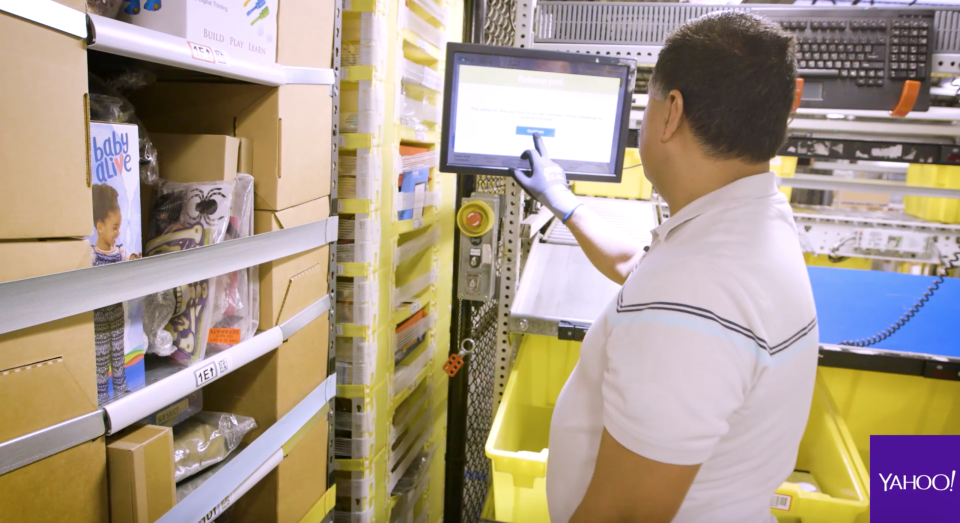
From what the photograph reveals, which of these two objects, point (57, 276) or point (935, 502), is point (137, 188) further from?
point (935, 502)

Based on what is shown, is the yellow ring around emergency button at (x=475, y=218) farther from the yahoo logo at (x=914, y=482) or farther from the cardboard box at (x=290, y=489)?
the yahoo logo at (x=914, y=482)

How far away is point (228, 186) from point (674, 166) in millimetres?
874

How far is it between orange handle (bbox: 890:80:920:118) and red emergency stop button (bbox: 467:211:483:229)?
1.41m

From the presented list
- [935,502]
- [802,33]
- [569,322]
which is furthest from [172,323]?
[802,33]

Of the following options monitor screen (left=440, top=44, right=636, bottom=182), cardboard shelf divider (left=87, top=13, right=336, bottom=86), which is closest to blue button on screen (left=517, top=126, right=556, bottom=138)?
monitor screen (left=440, top=44, right=636, bottom=182)

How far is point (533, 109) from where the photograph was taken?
1725 millimetres

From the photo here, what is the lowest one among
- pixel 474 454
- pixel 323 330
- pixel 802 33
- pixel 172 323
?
pixel 474 454

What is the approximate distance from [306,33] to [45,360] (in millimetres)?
902

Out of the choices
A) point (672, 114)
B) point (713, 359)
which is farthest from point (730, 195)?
point (713, 359)

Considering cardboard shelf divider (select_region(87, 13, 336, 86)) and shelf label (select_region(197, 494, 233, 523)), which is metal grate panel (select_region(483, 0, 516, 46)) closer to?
cardboard shelf divider (select_region(87, 13, 336, 86))

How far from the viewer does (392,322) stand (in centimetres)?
203

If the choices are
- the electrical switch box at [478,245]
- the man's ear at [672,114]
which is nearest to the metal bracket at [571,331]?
the electrical switch box at [478,245]

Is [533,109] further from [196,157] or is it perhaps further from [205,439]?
[205,439]

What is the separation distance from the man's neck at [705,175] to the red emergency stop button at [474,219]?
0.85m
